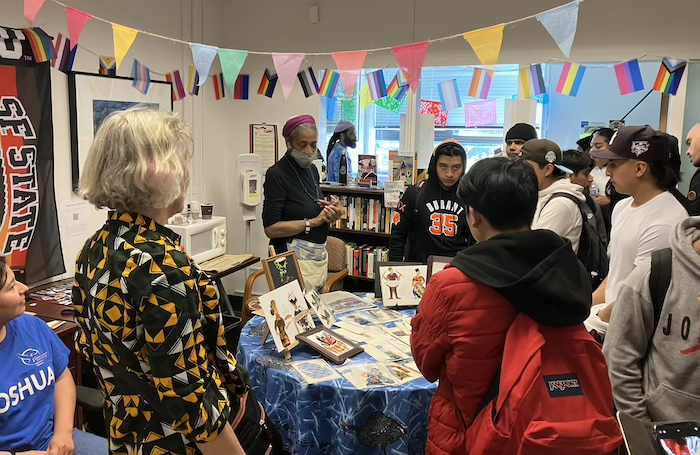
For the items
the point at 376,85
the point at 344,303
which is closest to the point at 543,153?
the point at 344,303

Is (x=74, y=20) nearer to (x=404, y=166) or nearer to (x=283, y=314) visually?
(x=283, y=314)

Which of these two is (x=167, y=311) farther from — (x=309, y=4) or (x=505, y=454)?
(x=309, y=4)

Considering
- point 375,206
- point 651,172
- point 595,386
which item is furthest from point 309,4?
point 595,386

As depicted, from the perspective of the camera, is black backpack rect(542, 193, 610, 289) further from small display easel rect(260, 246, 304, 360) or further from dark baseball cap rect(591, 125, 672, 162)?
small display easel rect(260, 246, 304, 360)

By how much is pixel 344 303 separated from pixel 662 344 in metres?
1.55

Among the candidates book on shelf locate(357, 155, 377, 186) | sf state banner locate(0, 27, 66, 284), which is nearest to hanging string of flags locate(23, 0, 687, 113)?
sf state banner locate(0, 27, 66, 284)

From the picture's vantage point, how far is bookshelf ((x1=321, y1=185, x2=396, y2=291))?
14.7 ft

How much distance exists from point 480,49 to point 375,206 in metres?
1.86

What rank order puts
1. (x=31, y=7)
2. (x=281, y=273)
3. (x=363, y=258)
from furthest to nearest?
(x=363, y=258)
(x=31, y=7)
(x=281, y=273)

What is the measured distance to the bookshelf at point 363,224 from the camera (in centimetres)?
448

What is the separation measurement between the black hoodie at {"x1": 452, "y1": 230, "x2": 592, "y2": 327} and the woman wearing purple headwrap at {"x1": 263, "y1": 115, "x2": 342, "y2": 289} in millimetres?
1839

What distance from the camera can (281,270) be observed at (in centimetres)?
233

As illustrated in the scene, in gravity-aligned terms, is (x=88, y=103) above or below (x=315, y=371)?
above

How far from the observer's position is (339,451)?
6.51 ft
